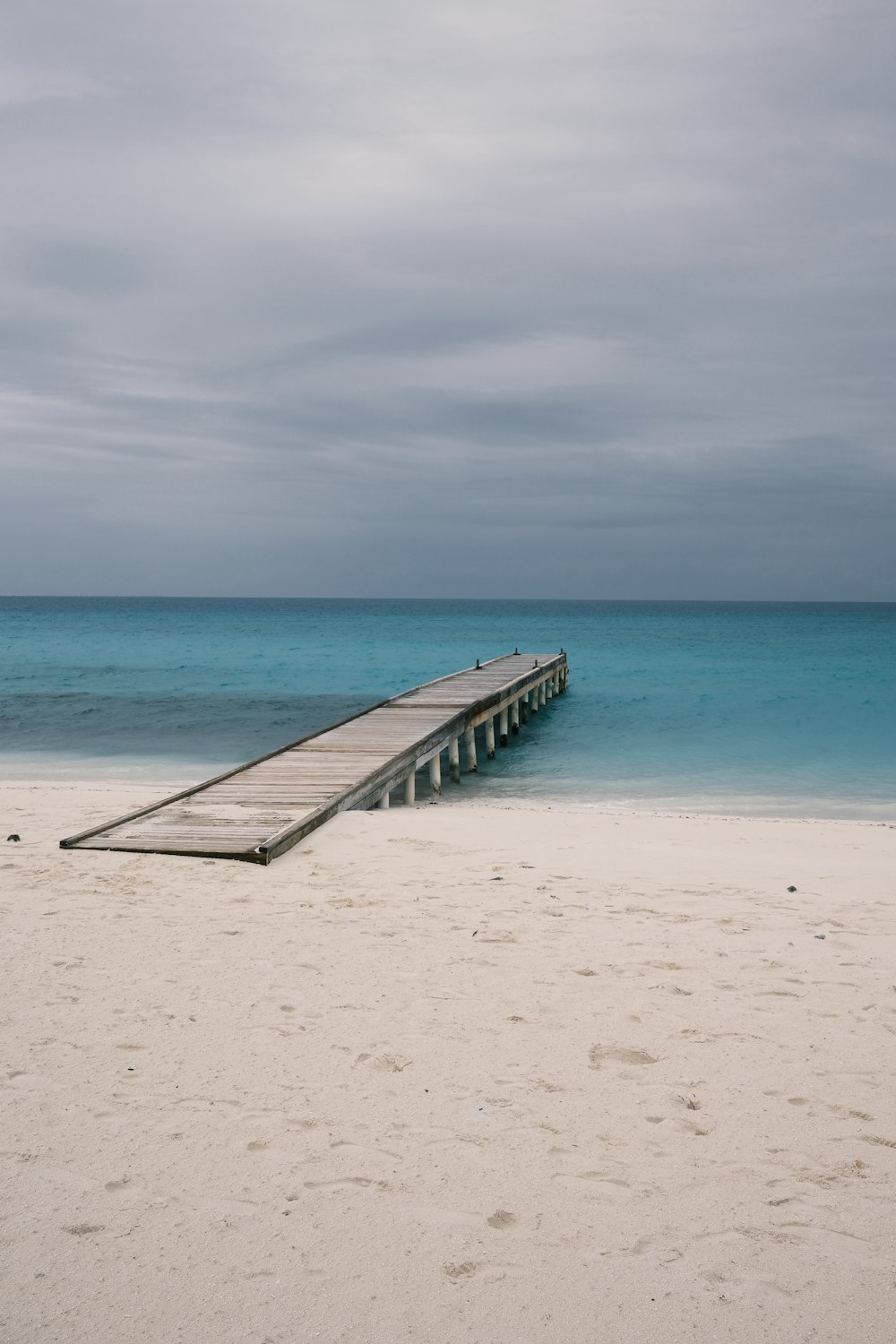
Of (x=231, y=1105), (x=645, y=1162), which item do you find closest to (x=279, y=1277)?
(x=231, y=1105)

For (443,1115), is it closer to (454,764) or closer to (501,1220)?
(501,1220)

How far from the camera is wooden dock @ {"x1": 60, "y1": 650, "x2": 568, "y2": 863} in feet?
24.7

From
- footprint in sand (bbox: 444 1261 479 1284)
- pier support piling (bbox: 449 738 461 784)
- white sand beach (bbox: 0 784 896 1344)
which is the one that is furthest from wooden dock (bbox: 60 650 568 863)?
footprint in sand (bbox: 444 1261 479 1284)

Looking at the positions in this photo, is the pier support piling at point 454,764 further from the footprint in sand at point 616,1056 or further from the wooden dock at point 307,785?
the footprint in sand at point 616,1056

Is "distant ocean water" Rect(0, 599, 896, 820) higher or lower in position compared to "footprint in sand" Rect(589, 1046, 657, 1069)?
lower

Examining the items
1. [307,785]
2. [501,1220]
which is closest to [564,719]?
[307,785]

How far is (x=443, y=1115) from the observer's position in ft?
11.7

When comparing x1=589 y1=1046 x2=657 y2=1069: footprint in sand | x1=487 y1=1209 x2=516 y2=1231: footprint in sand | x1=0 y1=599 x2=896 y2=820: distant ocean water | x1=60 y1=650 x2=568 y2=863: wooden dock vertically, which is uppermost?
x1=60 y1=650 x2=568 y2=863: wooden dock

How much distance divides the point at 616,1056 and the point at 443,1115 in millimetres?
859

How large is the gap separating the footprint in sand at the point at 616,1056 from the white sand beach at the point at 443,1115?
0.02m

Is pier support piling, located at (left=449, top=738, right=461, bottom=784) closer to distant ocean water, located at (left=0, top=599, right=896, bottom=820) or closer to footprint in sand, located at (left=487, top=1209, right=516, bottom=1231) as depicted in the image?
distant ocean water, located at (left=0, top=599, right=896, bottom=820)

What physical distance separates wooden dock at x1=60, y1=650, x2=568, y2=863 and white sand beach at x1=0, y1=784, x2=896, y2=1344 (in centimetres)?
102

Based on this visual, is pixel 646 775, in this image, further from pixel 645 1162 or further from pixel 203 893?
pixel 645 1162

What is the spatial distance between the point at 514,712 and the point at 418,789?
7101 millimetres
